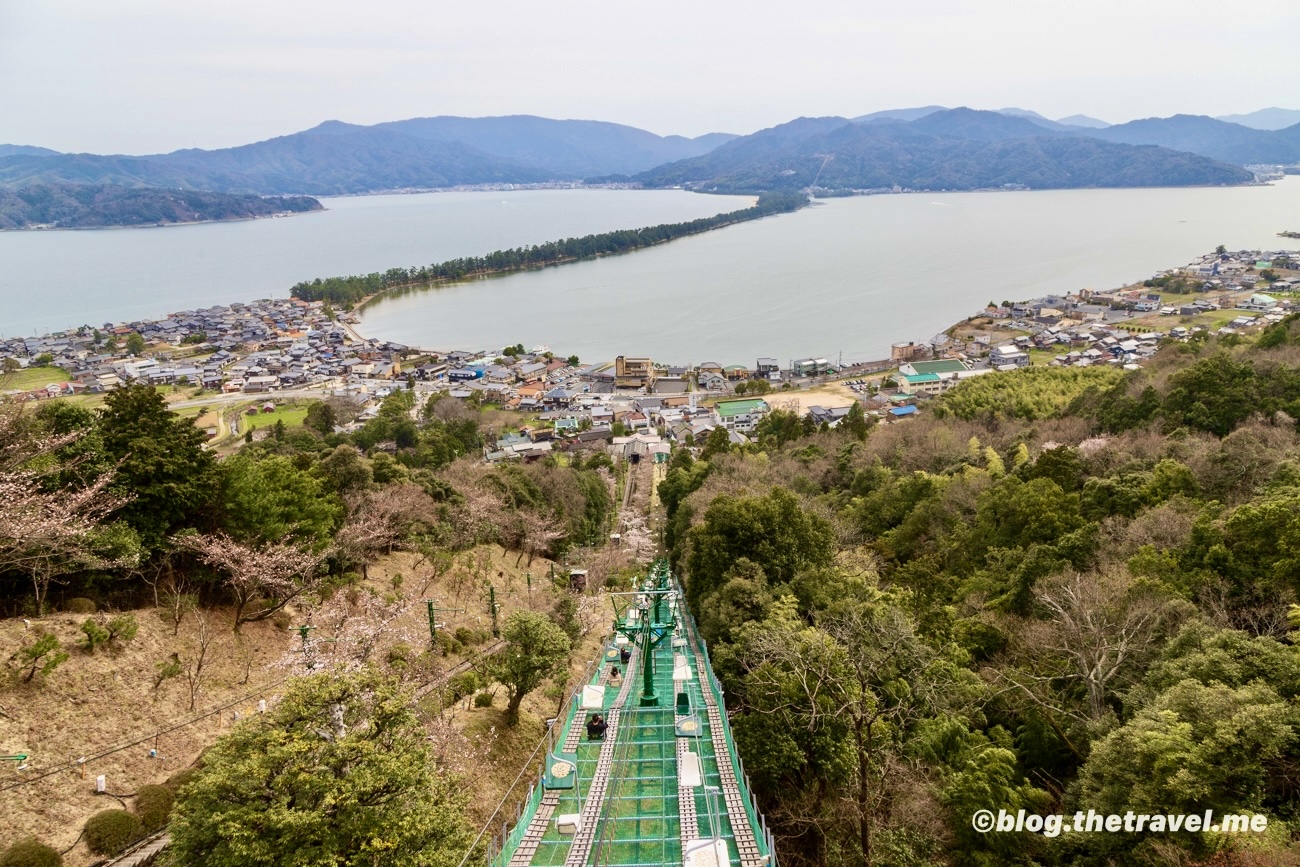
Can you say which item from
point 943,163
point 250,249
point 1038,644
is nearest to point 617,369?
point 1038,644

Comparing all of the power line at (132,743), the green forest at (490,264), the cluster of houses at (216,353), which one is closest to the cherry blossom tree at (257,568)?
the power line at (132,743)

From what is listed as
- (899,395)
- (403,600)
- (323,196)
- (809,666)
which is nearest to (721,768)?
(809,666)

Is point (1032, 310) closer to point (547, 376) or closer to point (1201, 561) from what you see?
point (547, 376)

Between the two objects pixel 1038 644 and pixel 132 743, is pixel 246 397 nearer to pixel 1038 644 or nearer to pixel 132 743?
pixel 132 743

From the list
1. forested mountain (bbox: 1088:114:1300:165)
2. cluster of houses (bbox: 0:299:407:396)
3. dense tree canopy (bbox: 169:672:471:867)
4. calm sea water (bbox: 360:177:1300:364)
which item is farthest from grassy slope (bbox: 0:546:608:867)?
forested mountain (bbox: 1088:114:1300:165)

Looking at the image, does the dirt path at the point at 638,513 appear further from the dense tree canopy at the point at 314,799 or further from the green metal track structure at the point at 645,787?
the dense tree canopy at the point at 314,799
